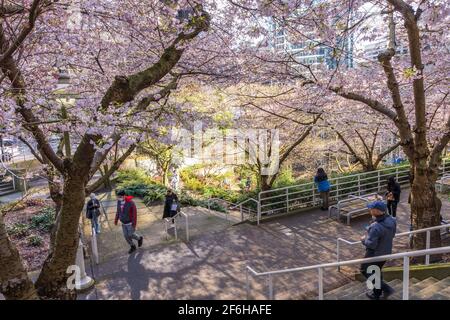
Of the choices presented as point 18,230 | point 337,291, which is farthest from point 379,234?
point 18,230

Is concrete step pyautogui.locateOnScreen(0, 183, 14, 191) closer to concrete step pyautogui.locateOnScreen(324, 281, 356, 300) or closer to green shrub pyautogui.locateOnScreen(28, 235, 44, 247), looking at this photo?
green shrub pyautogui.locateOnScreen(28, 235, 44, 247)

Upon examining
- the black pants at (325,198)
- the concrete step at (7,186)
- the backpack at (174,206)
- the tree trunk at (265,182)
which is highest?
the tree trunk at (265,182)

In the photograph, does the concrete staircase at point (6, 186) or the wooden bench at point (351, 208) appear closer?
the wooden bench at point (351, 208)

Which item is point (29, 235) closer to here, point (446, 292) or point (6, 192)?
point (6, 192)

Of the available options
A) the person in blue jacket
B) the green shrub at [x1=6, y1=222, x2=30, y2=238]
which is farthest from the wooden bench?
the green shrub at [x1=6, y1=222, x2=30, y2=238]

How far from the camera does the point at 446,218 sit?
9508 mm

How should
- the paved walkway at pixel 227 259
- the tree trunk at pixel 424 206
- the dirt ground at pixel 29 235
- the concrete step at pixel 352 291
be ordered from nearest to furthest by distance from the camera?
the concrete step at pixel 352 291 < the paved walkway at pixel 227 259 < the tree trunk at pixel 424 206 < the dirt ground at pixel 29 235

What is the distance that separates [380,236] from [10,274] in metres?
4.41

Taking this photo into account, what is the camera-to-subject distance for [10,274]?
333cm

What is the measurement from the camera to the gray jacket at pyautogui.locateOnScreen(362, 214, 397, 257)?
464cm

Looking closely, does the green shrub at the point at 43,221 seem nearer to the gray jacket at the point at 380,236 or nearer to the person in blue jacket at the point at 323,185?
the person in blue jacket at the point at 323,185

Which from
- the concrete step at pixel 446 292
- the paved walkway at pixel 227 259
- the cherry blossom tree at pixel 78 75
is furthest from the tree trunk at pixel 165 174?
the concrete step at pixel 446 292

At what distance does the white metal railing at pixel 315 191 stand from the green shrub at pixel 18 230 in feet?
22.5

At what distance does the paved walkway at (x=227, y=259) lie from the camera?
6.10m
